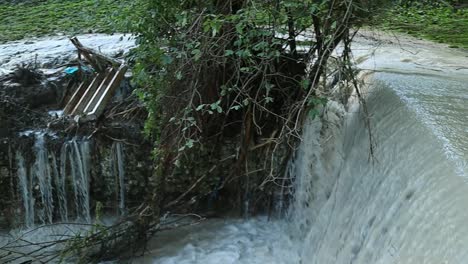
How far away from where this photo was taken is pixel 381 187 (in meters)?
2.76

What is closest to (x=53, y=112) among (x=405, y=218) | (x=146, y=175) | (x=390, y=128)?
(x=146, y=175)

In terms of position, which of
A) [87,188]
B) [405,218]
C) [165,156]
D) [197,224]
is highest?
[405,218]

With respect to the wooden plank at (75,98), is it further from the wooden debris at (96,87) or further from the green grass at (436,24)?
the green grass at (436,24)

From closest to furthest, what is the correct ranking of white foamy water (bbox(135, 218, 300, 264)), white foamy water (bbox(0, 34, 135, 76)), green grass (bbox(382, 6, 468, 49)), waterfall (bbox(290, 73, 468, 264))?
waterfall (bbox(290, 73, 468, 264)) → white foamy water (bbox(135, 218, 300, 264)) → white foamy water (bbox(0, 34, 135, 76)) → green grass (bbox(382, 6, 468, 49))

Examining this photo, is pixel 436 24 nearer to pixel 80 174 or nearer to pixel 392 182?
pixel 80 174

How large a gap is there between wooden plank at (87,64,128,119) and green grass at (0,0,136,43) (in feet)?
5.09

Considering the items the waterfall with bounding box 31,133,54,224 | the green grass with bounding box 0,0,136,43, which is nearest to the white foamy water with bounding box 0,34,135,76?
the green grass with bounding box 0,0,136,43

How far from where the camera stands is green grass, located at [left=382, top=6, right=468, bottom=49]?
6.34m

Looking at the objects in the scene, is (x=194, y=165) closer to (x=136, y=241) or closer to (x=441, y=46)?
(x=136, y=241)

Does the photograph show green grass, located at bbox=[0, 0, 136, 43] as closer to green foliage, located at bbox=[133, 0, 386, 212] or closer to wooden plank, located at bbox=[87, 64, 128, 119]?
wooden plank, located at bbox=[87, 64, 128, 119]

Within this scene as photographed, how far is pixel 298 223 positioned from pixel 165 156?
1250 mm

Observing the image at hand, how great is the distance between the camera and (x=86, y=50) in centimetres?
530

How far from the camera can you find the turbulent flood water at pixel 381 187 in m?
2.16

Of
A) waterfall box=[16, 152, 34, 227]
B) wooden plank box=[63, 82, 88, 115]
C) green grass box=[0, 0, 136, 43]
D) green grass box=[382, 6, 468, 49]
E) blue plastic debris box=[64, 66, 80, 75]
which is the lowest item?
waterfall box=[16, 152, 34, 227]
